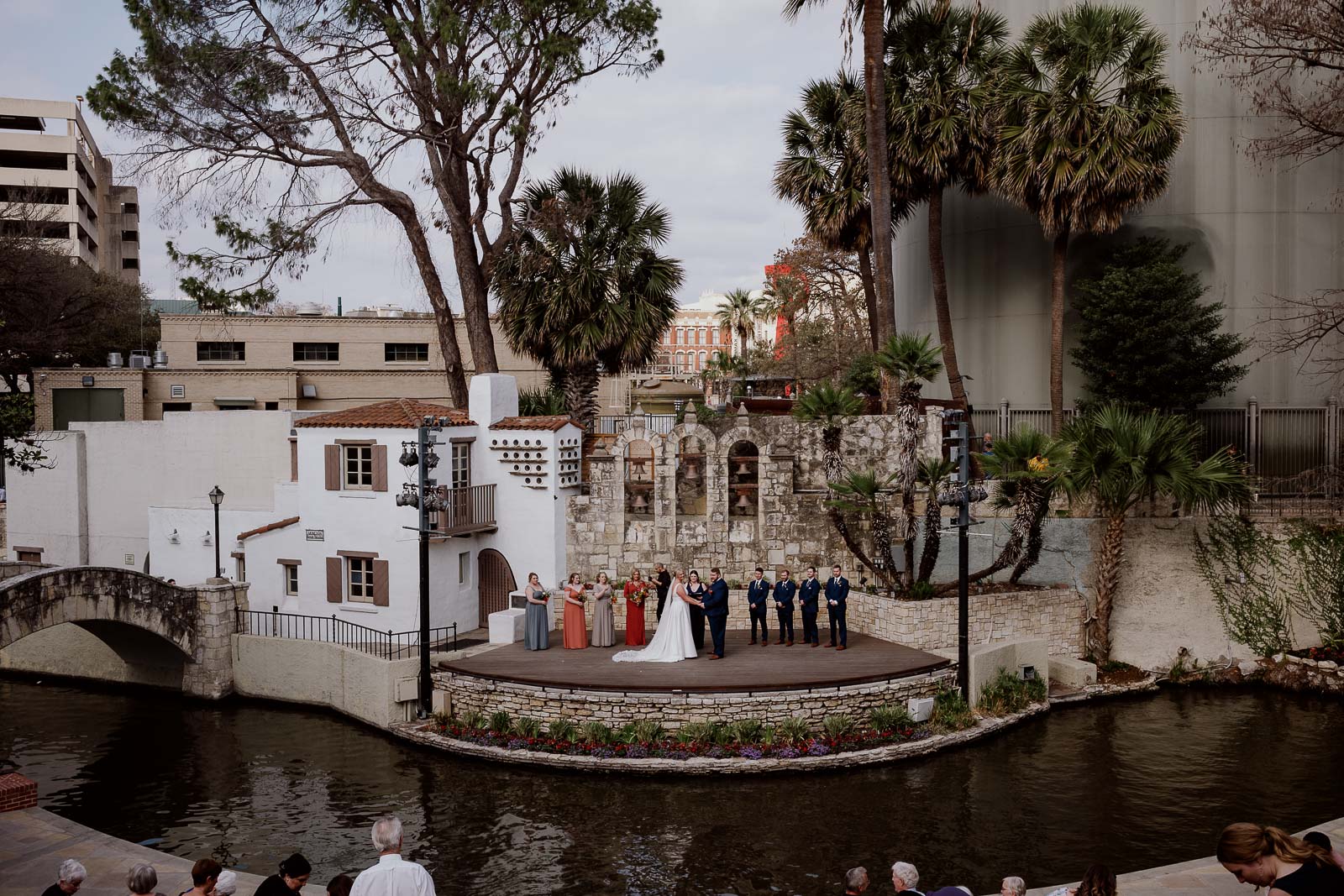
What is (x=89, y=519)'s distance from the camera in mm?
33094

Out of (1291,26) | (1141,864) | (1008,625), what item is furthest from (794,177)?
(1141,864)

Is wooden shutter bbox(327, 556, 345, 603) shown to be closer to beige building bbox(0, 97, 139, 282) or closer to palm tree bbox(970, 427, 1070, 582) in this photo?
palm tree bbox(970, 427, 1070, 582)

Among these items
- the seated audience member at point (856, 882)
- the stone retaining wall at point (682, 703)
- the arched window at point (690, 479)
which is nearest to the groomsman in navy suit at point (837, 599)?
the stone retaining wall at point (682, 703)

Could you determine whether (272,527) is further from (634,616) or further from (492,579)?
(634,616)

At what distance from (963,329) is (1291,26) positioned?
1286 centimetres

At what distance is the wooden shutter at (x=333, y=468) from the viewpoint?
24812mm

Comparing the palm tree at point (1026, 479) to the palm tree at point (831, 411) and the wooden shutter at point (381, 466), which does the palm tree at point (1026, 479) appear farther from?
the wooden shutter at point (381, 466)

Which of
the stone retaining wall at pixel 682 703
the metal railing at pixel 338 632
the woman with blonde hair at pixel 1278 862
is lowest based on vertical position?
the stone retaining wall at pixel 682 703

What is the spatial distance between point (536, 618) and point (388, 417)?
6091 millimetres

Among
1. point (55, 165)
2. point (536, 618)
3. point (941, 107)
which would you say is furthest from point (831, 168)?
point (55, 165)

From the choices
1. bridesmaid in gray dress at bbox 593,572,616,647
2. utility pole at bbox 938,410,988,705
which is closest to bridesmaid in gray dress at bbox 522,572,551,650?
bridesmaid in gray dress at bbox 593,572,616,647

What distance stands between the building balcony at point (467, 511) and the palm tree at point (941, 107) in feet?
46.1

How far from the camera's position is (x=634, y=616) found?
22062mm

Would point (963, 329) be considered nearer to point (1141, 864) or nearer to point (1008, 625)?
point (1008, 625)
